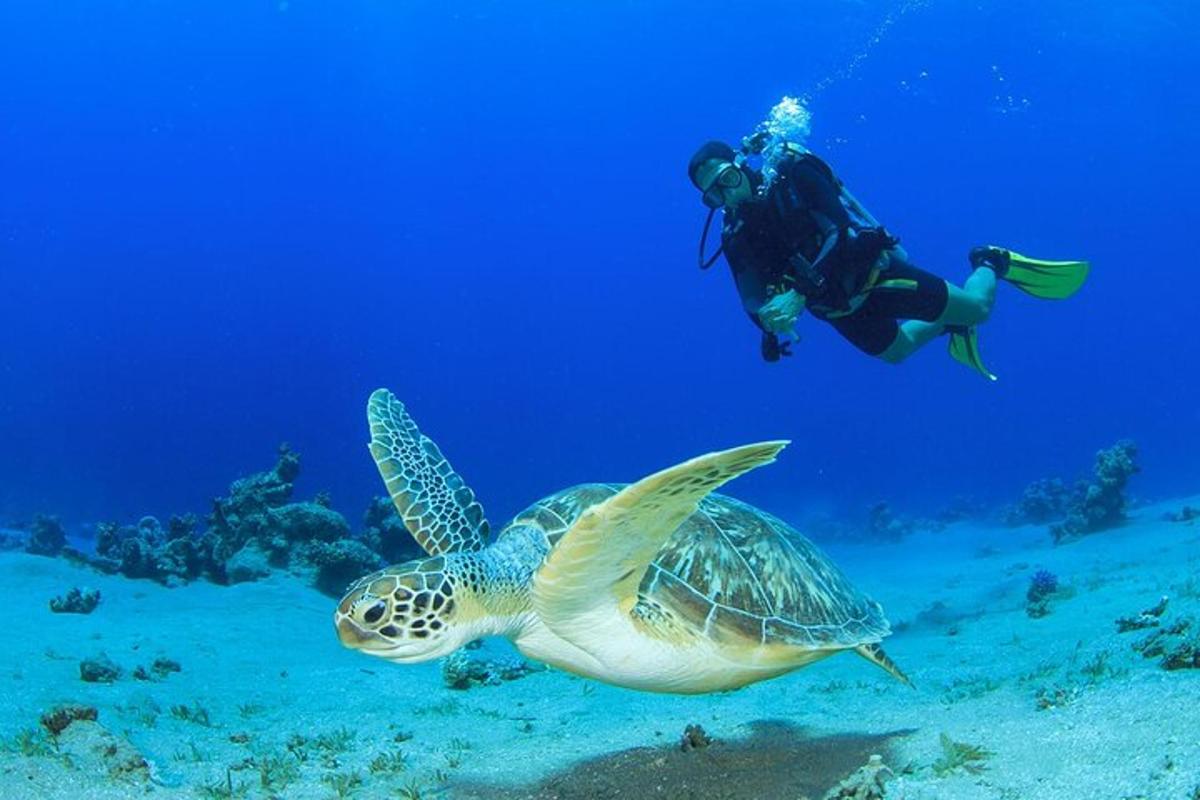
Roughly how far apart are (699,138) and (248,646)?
90.0m

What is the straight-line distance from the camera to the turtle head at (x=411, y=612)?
3.08 meters

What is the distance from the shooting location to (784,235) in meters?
6.31

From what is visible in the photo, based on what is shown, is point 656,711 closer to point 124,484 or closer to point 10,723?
point 10,723

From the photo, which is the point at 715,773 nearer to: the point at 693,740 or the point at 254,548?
the point at 693,740

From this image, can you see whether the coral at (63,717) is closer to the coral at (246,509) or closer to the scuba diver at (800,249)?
the scuba diver at (800,249)

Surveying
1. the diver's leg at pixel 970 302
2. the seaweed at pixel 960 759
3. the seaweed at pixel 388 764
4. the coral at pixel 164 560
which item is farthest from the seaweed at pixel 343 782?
the coral at pixel 164 560

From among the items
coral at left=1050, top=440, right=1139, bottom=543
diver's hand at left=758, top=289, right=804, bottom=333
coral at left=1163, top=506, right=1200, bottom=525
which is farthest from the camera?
coral at left=1050, top=440, right=1139, bottom=543

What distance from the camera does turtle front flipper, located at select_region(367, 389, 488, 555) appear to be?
175 inches

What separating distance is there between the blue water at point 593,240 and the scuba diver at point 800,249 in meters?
25.2

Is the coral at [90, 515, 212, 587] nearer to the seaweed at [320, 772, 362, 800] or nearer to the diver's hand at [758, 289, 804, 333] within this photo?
the seaweed at [320, 772, 362, 800]

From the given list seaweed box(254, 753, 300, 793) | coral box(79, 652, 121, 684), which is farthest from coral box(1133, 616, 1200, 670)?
coral box(79, 652, 121, 684)

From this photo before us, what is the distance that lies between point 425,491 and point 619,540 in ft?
7.22

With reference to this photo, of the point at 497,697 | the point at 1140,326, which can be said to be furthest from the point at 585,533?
the point at 1140,326

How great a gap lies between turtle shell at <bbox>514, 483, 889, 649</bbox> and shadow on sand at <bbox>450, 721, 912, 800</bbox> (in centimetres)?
54
